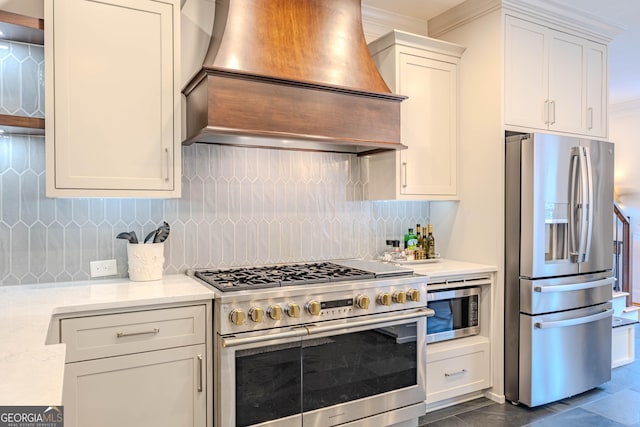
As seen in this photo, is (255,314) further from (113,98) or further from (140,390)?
(113,98)

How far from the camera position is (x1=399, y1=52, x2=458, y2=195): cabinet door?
2.96 m

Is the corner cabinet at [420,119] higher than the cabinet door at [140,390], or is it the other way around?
the corner cabinet at [420,119]

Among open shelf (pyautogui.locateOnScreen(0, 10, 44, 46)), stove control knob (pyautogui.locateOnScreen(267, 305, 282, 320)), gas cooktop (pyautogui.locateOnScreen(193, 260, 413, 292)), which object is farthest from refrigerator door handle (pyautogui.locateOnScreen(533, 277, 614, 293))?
open shelf (pyautogui.locateOnScreen(0, 10, 44, 46))

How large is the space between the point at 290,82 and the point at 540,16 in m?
1.96

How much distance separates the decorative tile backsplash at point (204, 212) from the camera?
222 centimetres

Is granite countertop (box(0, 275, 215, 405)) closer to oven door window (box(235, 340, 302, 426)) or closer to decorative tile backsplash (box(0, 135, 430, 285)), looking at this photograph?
decorative tile backsplash (box(0, 135, 430, 285))

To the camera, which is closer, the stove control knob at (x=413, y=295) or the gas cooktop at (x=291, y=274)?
the gas cooktop at (x=291, y=274)

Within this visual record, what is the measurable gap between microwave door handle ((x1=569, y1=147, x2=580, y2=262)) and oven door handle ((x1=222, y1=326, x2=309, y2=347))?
6.43ft

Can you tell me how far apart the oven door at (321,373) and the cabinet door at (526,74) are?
155 cm

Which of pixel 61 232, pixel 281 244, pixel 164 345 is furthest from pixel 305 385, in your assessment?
pixel 61 232

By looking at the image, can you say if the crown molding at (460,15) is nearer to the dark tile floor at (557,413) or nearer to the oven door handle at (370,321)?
the oven door handle at (370,321)

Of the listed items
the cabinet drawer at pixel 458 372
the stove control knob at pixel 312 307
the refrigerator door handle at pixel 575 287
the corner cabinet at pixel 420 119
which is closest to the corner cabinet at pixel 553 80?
the corner cabinet at pixel 420 119

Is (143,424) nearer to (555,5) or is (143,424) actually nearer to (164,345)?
(164,345)

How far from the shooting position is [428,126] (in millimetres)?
3057
